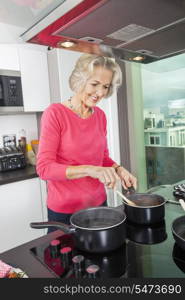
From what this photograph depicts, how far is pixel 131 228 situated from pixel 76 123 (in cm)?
49

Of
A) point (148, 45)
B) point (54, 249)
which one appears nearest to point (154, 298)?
point (54, 249)

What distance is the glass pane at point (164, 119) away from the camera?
191 cm

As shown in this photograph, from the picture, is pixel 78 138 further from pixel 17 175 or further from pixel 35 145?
pixel 35 145

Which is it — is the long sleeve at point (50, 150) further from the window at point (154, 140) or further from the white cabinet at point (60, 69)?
the window at point (154, 140)

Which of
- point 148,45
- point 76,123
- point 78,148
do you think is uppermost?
point 148,45

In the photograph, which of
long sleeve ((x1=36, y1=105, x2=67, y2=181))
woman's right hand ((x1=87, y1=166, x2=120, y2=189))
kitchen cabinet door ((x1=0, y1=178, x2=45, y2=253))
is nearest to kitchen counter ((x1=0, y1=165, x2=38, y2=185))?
kitchen cabinet door ((x1=0, y1=178, x2=45, y2=253))

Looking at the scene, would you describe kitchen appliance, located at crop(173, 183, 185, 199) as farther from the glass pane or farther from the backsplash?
the backsplash

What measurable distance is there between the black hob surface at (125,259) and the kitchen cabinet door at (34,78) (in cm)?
157

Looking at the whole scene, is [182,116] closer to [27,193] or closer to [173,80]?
[173,80]

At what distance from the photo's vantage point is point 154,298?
1.46 feet

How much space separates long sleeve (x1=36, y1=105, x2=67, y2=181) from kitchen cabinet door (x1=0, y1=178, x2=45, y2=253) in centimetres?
93

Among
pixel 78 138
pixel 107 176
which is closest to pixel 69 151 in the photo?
pixel 78 138

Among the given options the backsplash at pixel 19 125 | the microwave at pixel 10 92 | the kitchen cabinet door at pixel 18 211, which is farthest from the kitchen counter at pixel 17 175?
Answer: the microwave at pixel 10 92

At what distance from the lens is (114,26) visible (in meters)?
0.65
